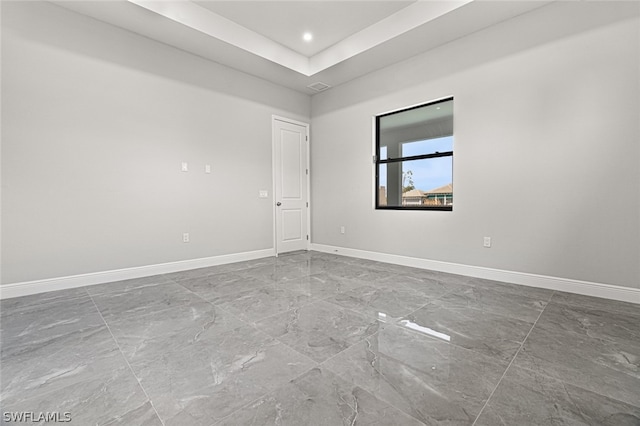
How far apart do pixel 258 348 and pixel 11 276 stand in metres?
2.83

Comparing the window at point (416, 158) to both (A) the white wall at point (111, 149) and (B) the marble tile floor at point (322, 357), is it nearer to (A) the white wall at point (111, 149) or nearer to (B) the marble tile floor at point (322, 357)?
(B) the marble tile floor at point (322, 357)

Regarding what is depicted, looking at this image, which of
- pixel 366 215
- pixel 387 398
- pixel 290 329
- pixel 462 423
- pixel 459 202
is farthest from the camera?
pixel 366 215

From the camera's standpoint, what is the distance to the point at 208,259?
4.18 m

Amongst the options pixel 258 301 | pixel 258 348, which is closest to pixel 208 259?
pixel 258 301

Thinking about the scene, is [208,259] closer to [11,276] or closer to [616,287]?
[11,276]

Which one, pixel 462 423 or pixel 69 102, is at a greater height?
pixel 69 102

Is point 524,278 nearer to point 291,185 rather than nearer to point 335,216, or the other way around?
point 335,216

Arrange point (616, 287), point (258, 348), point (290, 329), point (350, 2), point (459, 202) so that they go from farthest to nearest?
point (459, 202), point (350, 2), point (616, 287), point (290, 329), point (258, 348)

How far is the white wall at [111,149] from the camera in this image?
9.29 ft

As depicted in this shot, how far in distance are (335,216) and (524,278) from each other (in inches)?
116

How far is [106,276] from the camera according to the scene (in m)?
3.30

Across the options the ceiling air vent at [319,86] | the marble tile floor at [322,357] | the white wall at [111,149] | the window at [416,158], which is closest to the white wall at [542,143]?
the window at [416,158]

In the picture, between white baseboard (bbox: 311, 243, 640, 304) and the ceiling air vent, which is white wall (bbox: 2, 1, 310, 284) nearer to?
the ceiling air vent

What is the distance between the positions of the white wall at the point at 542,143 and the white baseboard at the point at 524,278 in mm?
58
